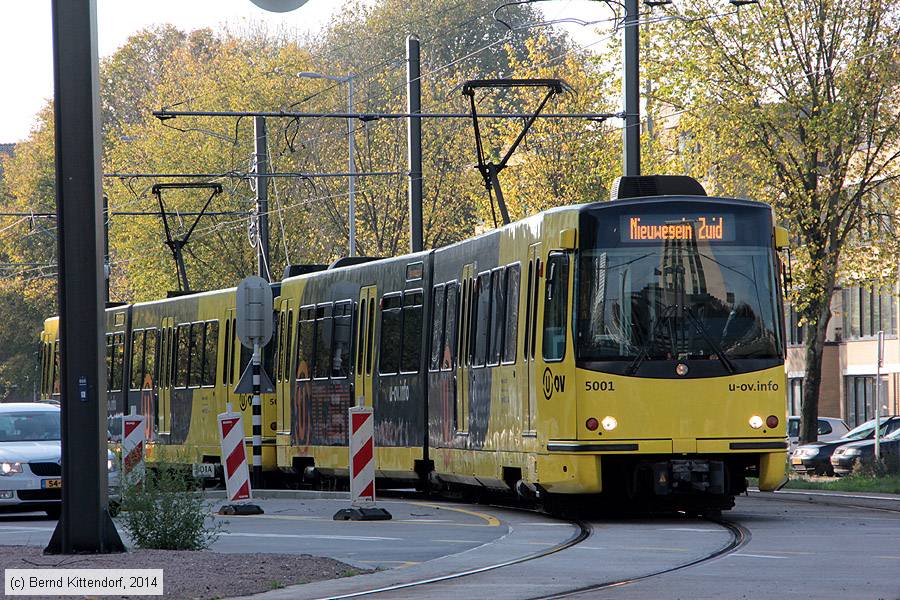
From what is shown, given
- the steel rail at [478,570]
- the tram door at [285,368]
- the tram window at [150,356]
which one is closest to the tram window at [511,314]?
the steel rail at [478,570]

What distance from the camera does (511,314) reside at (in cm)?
2042

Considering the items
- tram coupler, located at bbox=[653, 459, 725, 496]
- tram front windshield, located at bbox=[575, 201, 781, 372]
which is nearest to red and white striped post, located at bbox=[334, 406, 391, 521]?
tram front windshield, located at bbox=[575, 201, 781, 372]

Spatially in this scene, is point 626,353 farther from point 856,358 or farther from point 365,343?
point 856,358

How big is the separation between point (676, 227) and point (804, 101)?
17846 millimetres

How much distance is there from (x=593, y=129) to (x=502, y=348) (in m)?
34.1

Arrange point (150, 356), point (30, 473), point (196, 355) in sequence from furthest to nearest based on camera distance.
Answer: point (150, 356), point (196, 355), point (30, 473)

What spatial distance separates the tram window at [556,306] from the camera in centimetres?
1884

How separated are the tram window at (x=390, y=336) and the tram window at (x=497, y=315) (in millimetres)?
3937

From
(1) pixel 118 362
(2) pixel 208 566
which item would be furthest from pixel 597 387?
(1) pixel 118 362

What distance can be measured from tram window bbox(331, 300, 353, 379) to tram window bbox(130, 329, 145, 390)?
33.5ft

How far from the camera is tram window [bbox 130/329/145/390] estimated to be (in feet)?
122

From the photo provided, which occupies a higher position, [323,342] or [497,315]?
[497,315]

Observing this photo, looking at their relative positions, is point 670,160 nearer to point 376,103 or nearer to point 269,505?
point 269,505

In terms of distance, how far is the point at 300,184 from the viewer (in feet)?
222
